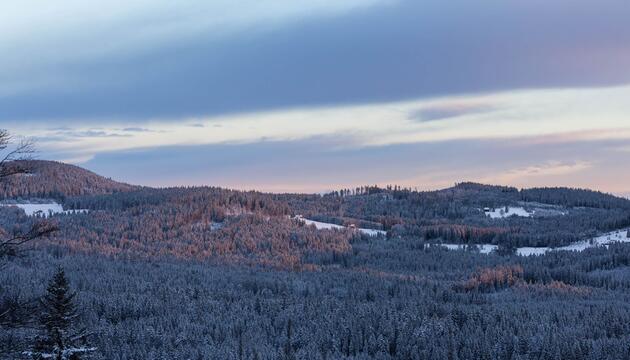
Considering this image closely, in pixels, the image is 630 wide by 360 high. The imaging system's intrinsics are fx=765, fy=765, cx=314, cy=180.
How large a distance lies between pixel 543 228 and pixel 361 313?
405ft

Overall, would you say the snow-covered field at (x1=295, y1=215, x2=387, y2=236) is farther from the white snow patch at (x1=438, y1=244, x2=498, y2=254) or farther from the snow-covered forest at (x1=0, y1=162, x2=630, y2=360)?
the white snow patch at (x1=438, y1=244, x2=498, y2=254)

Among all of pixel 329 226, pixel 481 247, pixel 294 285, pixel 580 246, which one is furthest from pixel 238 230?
pixel 580 246

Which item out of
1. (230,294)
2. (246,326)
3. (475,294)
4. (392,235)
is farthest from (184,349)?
(392,235)

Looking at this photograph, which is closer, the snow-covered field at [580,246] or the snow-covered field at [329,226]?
the snow-covered field at [580,246]

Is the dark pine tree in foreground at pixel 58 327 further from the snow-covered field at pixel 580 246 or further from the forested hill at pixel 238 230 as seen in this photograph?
the snow-covered field at pixel 580 246

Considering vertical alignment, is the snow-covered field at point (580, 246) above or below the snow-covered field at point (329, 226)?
below

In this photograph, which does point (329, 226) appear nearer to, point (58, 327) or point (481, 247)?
point (481, 247)

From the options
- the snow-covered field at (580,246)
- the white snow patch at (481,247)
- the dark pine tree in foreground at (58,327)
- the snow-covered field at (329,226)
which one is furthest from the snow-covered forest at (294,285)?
the snow-covered field at (580,246)

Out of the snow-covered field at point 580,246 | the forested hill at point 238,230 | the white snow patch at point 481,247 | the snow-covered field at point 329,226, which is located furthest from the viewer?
the snow-covered field at point 329,226

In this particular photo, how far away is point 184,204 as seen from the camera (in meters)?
181

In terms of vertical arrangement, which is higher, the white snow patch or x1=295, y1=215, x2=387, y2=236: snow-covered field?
x1=295, y1=215, x2=387, y2=236: snow-covered field

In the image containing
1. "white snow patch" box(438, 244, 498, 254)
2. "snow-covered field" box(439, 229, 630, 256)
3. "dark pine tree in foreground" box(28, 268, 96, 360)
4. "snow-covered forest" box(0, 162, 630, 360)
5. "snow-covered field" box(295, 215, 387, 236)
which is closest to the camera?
"dark pine tree in foreground" box(28, 268, 96, 360)

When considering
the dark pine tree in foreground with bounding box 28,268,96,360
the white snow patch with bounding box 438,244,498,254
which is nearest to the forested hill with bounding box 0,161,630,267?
the white snow patch with bounding box 438,244,498,254

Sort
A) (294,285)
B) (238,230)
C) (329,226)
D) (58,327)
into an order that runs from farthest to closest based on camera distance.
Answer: (329,226)
(238,230)
(294,285)
(58,327)
